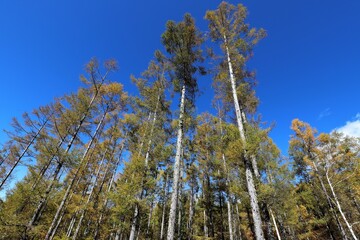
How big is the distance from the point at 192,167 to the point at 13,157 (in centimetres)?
1726

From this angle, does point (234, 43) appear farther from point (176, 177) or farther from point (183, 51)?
point (176, 177)

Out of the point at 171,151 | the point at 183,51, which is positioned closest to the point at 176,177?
the point at 171,151

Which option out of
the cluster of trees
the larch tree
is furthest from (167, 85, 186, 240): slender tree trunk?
the larch tree

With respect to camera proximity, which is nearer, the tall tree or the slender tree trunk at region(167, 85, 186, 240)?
the slender tree trunk at region(167, 85, 186, 240)

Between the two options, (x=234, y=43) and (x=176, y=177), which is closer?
(x=176, y=177)

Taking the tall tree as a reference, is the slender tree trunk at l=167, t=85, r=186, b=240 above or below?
below

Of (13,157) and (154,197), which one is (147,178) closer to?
(154,197)

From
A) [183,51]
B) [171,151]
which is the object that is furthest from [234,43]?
[171,151]

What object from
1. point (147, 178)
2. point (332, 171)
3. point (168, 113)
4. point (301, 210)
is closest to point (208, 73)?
point (168, 113)

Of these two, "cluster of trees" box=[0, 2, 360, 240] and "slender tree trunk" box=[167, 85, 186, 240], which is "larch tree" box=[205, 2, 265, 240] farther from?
"slender tree trunk" box=[167, 85, 186, 240]

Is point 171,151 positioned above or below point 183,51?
below

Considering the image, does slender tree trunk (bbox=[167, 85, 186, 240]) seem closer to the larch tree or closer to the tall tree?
the tall tree

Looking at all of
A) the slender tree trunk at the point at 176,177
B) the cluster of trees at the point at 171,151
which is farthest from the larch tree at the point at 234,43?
the slender tree trunk at the point at 176,177

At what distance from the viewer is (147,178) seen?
34.2 ft
